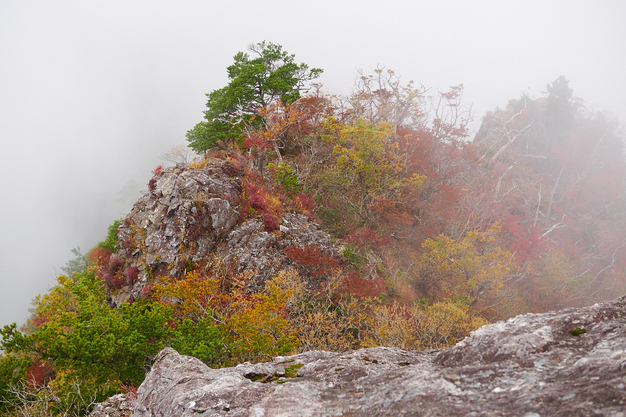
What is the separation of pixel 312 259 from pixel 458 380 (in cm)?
1366

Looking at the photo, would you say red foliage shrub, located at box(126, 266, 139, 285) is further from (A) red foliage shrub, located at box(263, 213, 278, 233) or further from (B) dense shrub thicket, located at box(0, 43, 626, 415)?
(A) red foliage shrub, located at box(263, 213, 278, 233)

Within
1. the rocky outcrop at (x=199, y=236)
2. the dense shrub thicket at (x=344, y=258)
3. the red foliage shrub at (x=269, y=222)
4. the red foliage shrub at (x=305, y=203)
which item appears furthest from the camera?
the red foliage shrub at (x=305, y=203)

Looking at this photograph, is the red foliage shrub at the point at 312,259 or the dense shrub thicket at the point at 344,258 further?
the red foliage shrub at the point at 312,259

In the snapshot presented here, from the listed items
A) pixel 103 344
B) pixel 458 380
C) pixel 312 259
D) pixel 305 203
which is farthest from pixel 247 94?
pixel 458 380

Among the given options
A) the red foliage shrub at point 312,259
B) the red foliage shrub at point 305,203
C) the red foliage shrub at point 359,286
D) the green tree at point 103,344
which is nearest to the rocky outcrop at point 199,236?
the red foliage shrub at point 312,259

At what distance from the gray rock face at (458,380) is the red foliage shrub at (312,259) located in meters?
11.4

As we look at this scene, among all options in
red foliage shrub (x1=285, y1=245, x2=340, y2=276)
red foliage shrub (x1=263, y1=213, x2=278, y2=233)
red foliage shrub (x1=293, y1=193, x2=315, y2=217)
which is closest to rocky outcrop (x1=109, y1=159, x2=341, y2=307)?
red foliage shrub (x1=263, y1=213, x2=278, y2=233)

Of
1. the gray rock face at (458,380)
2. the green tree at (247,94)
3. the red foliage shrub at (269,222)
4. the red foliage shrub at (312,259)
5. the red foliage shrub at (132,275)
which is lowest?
the gray rock face at (458,380)

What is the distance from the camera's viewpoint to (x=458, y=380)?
10.2 feet

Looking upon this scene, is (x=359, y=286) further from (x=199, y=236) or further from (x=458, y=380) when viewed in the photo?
(x=458, y=380)

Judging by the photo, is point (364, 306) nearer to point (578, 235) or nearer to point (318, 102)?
point (318, 102)

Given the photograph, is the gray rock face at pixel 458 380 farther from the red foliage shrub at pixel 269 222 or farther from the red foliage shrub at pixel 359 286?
the red foliage shrub at pixel 269 222

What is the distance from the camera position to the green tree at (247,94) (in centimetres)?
2260

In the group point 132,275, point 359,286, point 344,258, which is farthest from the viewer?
point 344,258
